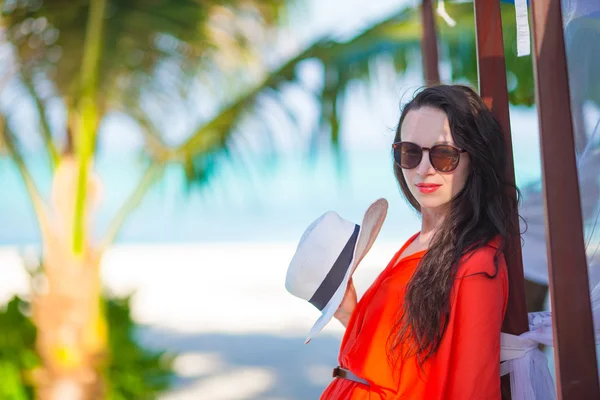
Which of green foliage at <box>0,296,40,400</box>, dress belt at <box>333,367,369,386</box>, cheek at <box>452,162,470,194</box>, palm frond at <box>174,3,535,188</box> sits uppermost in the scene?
palm frond at <box>174,3,535,188</box>

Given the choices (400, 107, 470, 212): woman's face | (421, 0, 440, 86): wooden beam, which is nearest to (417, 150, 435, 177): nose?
(400, 107, 470, 212): woman's face

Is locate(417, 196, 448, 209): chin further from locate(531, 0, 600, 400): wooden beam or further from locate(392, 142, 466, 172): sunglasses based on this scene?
locate(531, 0, 600, 400): wooden beam

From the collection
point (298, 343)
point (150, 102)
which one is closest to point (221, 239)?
point (298, 343)

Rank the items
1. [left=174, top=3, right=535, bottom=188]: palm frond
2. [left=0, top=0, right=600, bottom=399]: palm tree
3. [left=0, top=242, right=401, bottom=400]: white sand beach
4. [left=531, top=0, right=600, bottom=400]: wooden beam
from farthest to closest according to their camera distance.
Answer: [left=0, top=242, right=401, bottom=400]: white sand beach < [left=0, top=0, right=600, bottom=399]: palm tree < [left=174, top=3, right=535, bottom=188]: palm frond < [left=531, top=0, right=600, bottom=400]: wooden beam

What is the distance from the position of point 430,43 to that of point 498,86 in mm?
532

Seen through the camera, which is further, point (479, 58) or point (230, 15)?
point (230, 15)

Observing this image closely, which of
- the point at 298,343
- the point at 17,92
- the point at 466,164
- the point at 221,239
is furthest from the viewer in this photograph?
the point at 221,239

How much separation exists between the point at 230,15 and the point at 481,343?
3.24 meters

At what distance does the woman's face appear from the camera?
4.53ft

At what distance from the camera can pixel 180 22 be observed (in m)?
3.83

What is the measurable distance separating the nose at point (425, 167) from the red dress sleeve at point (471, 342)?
201 millimetres

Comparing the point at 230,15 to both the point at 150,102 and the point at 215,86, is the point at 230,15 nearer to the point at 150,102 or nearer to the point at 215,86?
the point at 215,86

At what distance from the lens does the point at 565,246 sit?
1233mm

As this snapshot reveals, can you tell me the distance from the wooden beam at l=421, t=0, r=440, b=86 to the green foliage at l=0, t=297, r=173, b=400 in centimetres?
293
